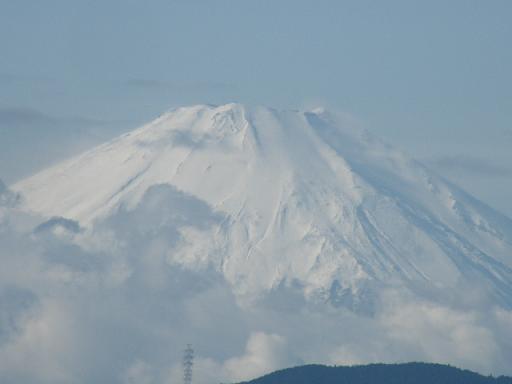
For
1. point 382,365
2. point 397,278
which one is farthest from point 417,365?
point 397,278

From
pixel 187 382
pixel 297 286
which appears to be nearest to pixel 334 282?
pixel 297 286

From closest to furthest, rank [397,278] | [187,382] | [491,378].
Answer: [491,378], [187,382], [397,278]

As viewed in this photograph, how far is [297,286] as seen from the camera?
651 ft

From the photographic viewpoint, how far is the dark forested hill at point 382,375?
478ft

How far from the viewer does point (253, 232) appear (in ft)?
655

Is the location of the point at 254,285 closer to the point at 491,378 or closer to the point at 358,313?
the point at 358,313

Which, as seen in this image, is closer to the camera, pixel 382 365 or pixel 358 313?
pixel 382 365

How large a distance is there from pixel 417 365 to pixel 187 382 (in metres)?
20.4

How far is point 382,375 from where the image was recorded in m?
147

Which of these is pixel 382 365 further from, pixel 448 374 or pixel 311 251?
pixel 311 251

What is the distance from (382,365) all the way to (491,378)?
9.26 m

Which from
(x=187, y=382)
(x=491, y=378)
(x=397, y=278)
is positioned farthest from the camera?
(x=397, y=278)

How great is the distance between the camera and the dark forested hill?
14575cm

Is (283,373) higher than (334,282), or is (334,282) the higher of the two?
(334,282)
